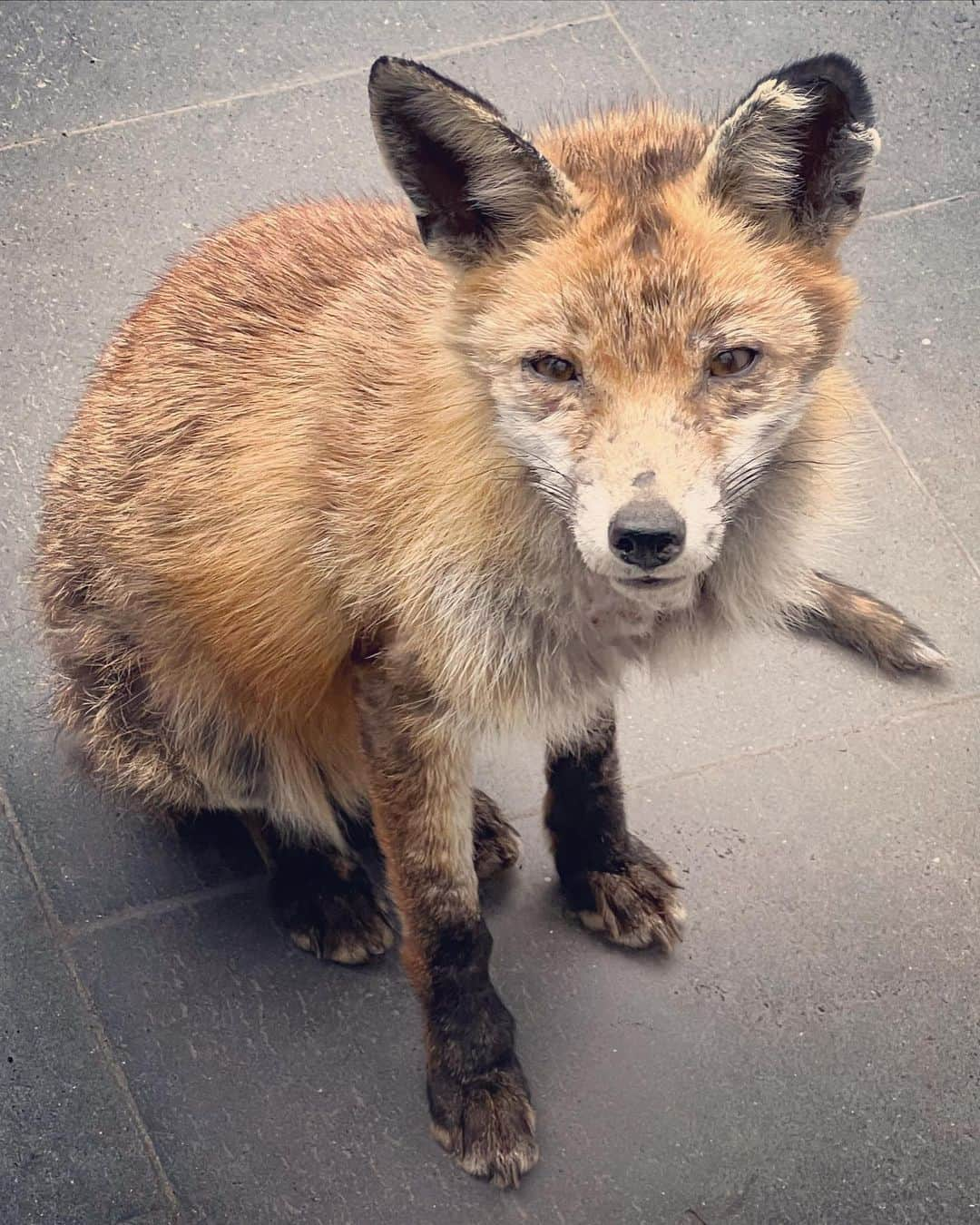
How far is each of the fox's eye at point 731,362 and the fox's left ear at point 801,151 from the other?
0.28 metres

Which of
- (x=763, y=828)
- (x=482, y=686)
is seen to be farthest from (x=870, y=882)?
(x=482, y=686)

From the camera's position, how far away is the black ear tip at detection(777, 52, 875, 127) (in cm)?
231

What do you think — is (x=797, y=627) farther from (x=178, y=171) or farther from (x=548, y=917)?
(x=178, y=171)

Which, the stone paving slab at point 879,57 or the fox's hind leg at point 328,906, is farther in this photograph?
the stone paving slab at point 879,57

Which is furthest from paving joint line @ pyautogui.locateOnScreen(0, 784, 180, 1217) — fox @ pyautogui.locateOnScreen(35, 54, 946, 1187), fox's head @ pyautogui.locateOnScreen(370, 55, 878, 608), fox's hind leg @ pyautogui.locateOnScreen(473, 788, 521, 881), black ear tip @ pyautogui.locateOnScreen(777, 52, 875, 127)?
black ear tip @ pyautogui.locateOnScreen(777, 52, 875, 127)

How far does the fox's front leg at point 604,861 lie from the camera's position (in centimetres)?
345

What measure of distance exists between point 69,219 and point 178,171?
416 mm

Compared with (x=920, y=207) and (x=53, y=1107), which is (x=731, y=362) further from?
(x=920, y=207)

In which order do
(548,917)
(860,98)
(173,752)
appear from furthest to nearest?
1. (548,917)
2. (173,752)
3. (860,98)

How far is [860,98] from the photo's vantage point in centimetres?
235

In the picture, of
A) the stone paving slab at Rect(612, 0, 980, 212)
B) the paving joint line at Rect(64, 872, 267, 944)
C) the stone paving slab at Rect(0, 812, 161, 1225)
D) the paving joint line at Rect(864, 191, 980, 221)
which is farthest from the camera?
the stone paving slab at Rect(612, 0, 980, 212)

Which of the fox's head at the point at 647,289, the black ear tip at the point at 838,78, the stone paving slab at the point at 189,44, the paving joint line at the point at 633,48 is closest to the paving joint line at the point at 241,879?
the fox's head at the point at 647,289

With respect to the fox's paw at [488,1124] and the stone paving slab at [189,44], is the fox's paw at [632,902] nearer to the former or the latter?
the fox's paw at [488,1124]

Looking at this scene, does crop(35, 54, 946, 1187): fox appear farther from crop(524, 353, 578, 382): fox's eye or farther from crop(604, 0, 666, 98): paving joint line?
crop(604, 0, 666, 98): paving joint line
